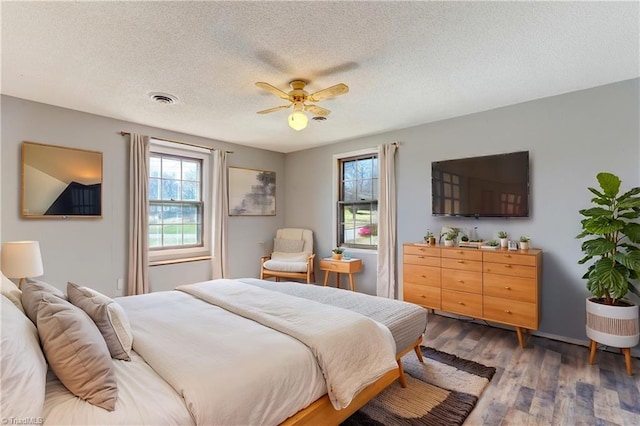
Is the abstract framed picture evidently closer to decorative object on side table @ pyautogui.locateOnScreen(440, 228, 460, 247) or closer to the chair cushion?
the chair cushion

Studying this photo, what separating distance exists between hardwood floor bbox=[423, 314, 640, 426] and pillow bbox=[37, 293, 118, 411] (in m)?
2.00

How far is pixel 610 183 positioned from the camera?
8.30ft

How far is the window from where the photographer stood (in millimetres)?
4777

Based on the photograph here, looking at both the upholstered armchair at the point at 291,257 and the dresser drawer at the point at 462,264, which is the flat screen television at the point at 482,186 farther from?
the upholstered armchair at the point at 291,257

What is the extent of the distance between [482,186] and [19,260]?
15.1 ft

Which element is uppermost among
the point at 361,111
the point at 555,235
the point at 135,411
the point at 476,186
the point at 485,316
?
the point at 361,111

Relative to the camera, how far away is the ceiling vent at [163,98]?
3051 millimetres

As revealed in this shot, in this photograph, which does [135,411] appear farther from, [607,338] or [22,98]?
[22,98]

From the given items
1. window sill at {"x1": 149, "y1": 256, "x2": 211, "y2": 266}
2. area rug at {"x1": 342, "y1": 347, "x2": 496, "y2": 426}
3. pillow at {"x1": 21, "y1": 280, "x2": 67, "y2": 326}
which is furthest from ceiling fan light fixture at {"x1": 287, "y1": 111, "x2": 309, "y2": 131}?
window sill at {"x1": 149, "y1": 256, "x2": 211, "y2": 266}

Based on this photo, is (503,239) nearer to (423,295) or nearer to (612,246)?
(612,246)

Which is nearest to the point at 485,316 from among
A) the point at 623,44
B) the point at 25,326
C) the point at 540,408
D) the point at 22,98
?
the point at 540,408

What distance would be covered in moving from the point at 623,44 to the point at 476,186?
5.43ft

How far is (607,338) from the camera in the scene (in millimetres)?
2514

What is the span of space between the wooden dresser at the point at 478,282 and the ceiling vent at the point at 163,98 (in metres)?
3.05
